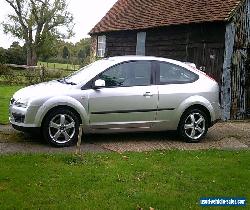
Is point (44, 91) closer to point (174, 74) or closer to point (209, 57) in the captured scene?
point (174, 74)

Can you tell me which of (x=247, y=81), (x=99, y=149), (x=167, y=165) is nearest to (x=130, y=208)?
(x=167, y=165)

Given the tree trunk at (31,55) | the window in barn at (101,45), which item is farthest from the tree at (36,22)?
the window in barn at (101,45)

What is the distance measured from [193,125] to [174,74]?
1169 mm

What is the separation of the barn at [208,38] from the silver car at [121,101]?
18.6 ft

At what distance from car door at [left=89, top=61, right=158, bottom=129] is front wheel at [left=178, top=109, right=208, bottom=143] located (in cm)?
74

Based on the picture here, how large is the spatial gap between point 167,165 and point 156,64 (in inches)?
109

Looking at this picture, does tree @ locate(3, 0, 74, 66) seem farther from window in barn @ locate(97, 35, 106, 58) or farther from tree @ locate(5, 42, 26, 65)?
window in barn @ locate(97, 35, 106, 58)

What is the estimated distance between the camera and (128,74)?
31.3 ft

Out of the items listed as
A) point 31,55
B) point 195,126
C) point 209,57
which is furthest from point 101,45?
point 31,55

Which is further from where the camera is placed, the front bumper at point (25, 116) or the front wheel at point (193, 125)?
the front wheel at point (193, 125)

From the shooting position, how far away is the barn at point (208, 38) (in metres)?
15.4

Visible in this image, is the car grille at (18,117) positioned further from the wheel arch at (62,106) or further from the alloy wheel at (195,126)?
the alloy wheel at (195,126)

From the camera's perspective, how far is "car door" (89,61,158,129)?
9.12 meters

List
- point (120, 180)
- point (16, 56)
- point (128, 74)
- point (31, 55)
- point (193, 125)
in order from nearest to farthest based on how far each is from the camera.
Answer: point (120, 180), point (128, 74), point (193, 125), point (31, 55), point (16, 56)
